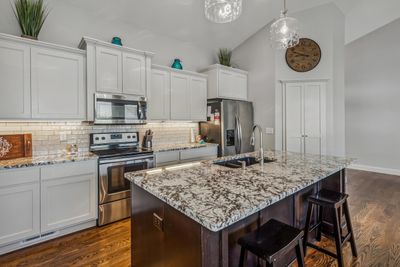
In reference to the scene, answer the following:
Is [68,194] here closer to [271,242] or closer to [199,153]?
[199,153]

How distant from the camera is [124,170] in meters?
2.80

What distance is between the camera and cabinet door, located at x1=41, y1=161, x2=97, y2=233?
7.47 feet

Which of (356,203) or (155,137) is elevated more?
(155,137)

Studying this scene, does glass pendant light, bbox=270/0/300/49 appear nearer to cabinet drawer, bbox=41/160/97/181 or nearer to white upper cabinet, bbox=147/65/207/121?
white upper cabinet, bbox=147/65/207/121

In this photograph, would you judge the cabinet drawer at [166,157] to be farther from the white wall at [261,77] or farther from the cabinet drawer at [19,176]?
the white wall at [261,77]

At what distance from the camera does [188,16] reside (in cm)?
367

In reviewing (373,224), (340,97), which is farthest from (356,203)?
(340,97)

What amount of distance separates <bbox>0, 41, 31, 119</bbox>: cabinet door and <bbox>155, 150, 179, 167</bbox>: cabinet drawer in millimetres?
1657

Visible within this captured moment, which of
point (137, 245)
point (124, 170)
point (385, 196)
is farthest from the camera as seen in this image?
point (385, 196)

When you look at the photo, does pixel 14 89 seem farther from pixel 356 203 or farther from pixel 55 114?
pixel 356 203

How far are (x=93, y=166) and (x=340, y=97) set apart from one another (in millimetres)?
4319

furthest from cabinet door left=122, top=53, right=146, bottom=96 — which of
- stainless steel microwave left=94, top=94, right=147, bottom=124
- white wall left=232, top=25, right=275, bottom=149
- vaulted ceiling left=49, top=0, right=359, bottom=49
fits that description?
white wall left=232, top=25, right=275, bottom=149

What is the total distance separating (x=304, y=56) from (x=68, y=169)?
428 centimetres

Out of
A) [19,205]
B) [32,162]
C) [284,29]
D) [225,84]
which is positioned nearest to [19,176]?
[32,162]
